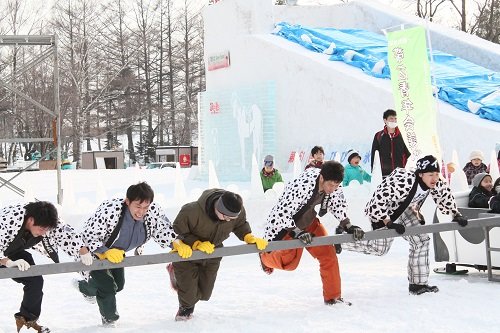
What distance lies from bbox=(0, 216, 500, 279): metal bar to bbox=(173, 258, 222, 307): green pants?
0.98ft

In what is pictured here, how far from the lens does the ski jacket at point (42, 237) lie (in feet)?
15.7

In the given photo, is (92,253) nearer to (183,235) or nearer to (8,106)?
(183,235)

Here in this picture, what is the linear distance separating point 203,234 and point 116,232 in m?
0.60

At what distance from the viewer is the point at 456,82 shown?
1518cm

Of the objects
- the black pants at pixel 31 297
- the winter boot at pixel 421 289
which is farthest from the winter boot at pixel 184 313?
the winter boot at pixel 421 289

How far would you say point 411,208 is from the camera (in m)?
6.02

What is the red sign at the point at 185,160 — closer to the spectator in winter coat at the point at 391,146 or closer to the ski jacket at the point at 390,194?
the spectator in winter coat at the point at 391,146

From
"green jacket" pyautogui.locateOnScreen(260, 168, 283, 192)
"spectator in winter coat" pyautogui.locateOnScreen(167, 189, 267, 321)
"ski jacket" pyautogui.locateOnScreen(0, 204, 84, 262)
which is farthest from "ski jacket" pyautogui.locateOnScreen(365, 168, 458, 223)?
"green jacket" pyautogui.locateOnScreen(260, 168, 283, 192)

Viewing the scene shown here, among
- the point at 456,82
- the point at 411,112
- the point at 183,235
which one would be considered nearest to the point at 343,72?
the point at 456,82

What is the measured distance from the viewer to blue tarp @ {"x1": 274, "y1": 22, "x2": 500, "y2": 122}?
45.2 ft

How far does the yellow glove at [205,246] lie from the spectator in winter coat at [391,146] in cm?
496

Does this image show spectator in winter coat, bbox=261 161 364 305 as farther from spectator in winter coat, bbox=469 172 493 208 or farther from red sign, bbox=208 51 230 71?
red sign, bbox=208 51 230 71

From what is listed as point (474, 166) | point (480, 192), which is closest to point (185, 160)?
point (474, 166)

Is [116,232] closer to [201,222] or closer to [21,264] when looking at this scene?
[201,222]
